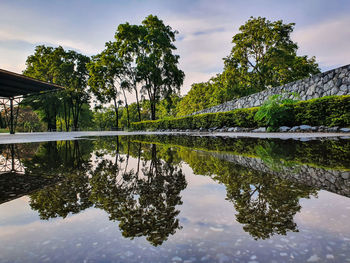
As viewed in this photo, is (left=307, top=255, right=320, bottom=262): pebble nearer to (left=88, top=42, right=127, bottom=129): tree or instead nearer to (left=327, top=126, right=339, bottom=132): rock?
(left=327, top=126, right=339, bottom=132): rock

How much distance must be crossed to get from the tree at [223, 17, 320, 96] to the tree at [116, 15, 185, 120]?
260 inches

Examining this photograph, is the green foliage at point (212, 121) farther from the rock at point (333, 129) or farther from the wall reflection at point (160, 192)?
the wall reflection at point (160, 192)

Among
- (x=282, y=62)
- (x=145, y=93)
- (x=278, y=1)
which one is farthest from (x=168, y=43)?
(x=278, y=1)

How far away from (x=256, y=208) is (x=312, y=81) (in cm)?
1300

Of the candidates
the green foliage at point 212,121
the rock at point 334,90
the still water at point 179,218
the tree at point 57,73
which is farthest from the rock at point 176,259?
the tree at point 57,73

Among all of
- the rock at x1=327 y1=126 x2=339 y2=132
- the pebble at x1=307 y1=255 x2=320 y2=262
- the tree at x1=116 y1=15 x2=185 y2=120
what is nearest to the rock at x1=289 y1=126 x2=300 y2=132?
the rock at x1=327 y1=126 x2=339 y2=132

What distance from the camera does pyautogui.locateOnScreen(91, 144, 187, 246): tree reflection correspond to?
108 cm

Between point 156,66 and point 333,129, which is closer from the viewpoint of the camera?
point 333,129

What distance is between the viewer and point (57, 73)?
29.9m

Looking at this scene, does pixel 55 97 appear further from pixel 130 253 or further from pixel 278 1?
pixel 130 253

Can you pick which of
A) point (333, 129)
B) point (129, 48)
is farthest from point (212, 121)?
point (129, 48)

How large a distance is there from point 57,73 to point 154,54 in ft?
53.6

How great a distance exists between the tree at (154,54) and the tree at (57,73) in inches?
414

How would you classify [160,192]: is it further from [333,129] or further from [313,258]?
[333,129]
